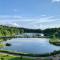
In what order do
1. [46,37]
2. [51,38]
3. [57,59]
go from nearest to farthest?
[57,59]
[51,38]
[46,37]

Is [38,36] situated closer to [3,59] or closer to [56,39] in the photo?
[56,39]

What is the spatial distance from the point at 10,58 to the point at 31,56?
2.58 meters

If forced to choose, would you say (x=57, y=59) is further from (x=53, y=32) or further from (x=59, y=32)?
(x=59, y=32)

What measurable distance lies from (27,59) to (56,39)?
21.1 metres

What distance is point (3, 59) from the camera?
19.0 metres

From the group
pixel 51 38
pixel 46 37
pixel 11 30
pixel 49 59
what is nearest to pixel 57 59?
pixel 49 59

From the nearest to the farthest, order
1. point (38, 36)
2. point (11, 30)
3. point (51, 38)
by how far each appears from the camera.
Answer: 1. point (51, 38)
2. point (38, 36)
3. point (11, 30)

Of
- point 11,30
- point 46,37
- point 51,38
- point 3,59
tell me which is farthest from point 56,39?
point 3,59

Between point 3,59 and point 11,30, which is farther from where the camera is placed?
point 11,30

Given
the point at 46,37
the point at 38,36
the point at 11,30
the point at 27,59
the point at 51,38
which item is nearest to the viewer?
the point at 27,59

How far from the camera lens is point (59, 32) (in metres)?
44.9

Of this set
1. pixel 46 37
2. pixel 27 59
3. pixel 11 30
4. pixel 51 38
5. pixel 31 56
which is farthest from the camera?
pixel 11 30

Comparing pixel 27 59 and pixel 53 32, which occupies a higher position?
pixel 53 32

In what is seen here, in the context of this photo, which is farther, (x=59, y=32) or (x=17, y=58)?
(x=59, y=32)
